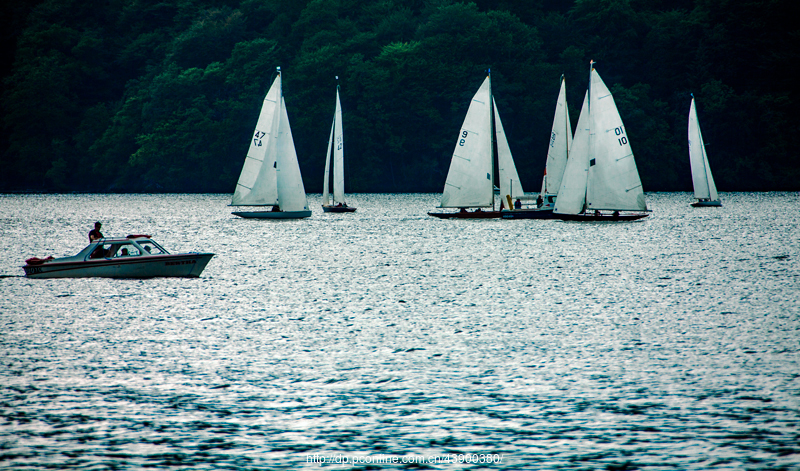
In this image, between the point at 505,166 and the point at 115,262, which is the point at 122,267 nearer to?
the point at 115,262

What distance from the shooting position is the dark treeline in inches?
5719

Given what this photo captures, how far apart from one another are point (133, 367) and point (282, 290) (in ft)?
53.1

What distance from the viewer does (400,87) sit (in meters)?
152

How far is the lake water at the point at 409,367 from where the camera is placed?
15.6 m

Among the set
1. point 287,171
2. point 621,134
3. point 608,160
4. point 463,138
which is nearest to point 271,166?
point 287,171

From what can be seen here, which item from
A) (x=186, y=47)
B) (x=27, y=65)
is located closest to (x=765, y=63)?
(x=186, y=47)

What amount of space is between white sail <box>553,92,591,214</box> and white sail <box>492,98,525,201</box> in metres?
4.93

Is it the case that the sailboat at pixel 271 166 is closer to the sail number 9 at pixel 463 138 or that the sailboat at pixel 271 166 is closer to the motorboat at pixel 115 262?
the sail number 9 at pixel 463 138

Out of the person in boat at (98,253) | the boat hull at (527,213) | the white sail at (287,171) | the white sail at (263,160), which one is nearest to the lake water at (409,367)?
the person in boat at (98,253)

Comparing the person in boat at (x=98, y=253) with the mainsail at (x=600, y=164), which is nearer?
the person in boat at (x=98, y=253)

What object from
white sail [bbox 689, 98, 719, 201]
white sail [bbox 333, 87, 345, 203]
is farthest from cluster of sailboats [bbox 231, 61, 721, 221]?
white sail [bbox 689, 98, 719, 201]

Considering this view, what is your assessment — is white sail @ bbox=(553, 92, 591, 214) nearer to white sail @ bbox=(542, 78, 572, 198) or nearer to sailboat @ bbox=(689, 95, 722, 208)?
white sail @ bbox=(542, 78, 572, 198)

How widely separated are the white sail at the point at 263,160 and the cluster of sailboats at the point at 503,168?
79mm

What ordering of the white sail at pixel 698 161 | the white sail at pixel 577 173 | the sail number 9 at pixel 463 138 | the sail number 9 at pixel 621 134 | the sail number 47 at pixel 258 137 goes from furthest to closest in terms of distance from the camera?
1. the white sail at pixel 698 161
2. the sail number 47 at pixel 258 137
3. the sail number 9 at pixel 463 138
4. the white sail at pixel 577 173
5. the sail number 9 at pixel 621 134
